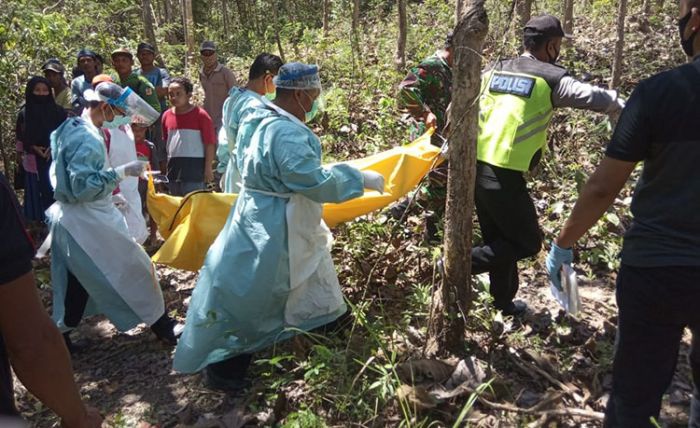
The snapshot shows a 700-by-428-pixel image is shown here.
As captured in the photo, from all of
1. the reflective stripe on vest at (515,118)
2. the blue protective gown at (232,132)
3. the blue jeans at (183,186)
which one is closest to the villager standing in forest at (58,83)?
the blue jeans at (183,186)

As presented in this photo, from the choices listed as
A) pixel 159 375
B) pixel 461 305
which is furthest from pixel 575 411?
pixel 159 375

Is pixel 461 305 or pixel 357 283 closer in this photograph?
pixel 461 305

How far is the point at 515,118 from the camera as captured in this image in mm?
3439

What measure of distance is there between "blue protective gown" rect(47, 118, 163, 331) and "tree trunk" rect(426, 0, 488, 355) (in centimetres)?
218

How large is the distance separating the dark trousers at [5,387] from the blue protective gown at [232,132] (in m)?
2.61

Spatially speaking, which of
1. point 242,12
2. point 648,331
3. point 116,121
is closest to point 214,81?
point 116,121

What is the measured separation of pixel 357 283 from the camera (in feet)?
14.7

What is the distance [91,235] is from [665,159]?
136 inches

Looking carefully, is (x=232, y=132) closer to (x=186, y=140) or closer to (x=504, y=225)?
(x=186, y=140)

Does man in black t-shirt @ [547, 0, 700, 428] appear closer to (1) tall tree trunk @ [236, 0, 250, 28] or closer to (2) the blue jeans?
(2) the blue jeans

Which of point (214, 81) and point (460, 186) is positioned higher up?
point (214, 81)

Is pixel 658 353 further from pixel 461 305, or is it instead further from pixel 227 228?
pixel 227 228

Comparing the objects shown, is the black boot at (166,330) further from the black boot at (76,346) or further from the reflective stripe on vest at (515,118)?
the reflective stripe on vest at (515,118)

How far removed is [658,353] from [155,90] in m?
6.55
